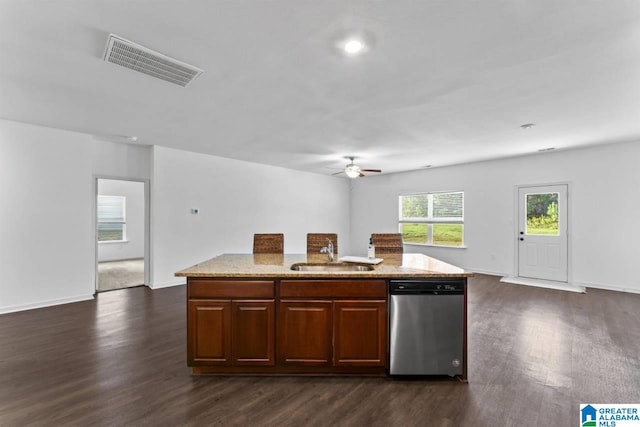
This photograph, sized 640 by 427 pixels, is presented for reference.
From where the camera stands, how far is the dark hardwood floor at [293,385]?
1957mm

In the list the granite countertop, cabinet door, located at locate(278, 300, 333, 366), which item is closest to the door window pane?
the granite countertop

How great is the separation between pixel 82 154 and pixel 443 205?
7487 mm

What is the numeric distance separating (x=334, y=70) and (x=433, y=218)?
6024 mm

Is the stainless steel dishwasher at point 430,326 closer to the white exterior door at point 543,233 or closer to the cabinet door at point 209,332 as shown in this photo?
the cabinet door at point 209,332

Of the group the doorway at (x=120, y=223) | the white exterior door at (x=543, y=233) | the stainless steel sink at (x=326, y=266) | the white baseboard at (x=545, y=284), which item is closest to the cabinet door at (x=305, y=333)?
the stainless steel sink at (x=326, y=266)

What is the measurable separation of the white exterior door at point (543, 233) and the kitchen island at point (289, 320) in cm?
481

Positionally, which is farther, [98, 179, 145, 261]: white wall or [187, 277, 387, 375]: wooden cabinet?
[98, 179, 145, 261]: white wall

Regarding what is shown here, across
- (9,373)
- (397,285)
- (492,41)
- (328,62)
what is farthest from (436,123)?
(9,373)

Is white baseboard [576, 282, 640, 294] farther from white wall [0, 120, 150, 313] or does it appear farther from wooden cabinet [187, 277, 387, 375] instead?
white wall [0, 120, 150, 313]

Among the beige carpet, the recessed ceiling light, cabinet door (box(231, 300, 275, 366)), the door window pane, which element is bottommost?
the beige carpet

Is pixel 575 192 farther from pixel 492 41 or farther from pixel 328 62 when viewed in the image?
pixel 328 62

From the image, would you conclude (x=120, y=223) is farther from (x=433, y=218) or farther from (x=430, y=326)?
(x=430, y=326)

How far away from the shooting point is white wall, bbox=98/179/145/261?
8.65 meters

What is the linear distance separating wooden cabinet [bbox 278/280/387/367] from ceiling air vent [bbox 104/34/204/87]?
2022mm
